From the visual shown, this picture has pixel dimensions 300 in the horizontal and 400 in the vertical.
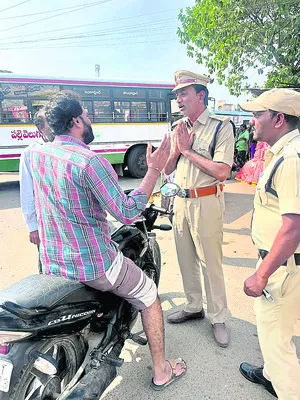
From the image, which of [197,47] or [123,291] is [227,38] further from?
[123,291]

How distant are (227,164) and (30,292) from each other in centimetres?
147

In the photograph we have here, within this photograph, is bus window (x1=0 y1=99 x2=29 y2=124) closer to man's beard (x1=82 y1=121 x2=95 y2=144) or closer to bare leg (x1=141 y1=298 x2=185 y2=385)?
man's beard (x1=82 y1=121 x2=95 y2=144)

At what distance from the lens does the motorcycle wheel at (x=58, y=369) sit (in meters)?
1.31

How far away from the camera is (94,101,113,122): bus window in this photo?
27.9 ft

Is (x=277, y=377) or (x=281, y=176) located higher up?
(x=281, y=176)

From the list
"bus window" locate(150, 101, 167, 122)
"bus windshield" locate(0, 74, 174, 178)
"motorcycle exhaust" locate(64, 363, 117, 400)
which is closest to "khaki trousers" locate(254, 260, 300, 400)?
"motorcycle exhaust" locate(64, 363, 117, 400)

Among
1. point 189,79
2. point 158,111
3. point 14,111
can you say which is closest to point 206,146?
point 189,79

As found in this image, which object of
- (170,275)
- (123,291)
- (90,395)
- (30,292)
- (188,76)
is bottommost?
(170,275)

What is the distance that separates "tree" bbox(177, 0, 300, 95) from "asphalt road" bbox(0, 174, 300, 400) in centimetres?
403

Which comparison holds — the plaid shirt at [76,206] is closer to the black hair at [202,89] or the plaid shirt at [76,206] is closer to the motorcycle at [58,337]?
the motorcycle at [58,337]

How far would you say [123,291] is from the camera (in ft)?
5.60

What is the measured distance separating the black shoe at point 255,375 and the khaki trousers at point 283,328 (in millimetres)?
322

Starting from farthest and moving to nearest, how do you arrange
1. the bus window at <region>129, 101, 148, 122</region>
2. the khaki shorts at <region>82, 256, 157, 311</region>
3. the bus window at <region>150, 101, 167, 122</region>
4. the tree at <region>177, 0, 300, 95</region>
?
the bus window at <region>150, 101, 167, 122</region> < the bus window at <region>129, 101, 148, 122</region> < the tree at <region>177, 0, 300, 95</region> < the khaki shorts at <region>82, 256, 157, 311</region>

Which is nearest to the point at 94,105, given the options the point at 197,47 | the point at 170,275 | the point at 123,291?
the point at 197,47
